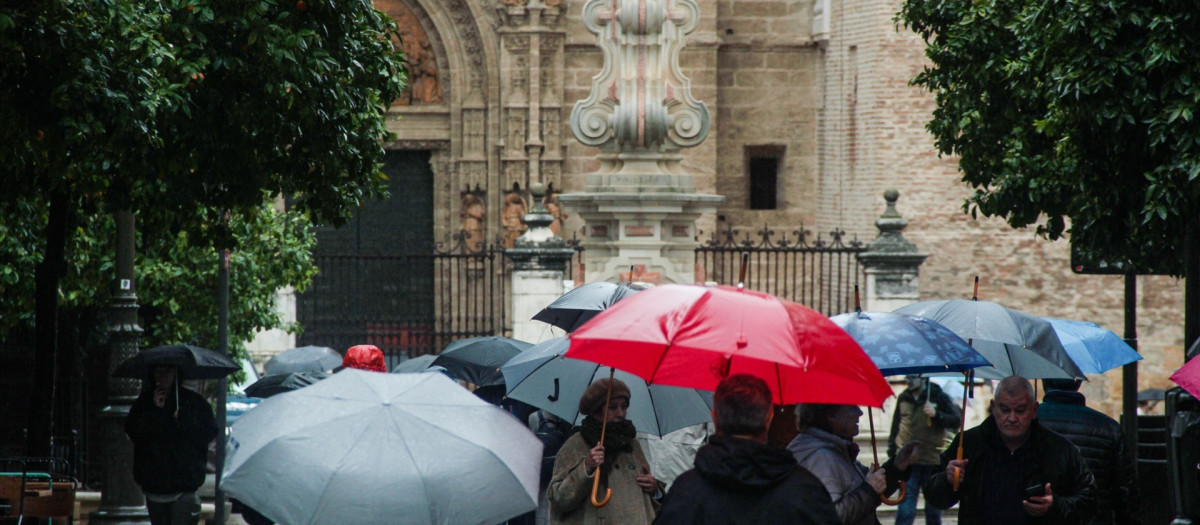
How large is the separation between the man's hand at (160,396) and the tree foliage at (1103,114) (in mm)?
5990

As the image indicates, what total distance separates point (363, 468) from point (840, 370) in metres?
1.83

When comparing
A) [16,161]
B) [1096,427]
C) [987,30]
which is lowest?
[1096,427]

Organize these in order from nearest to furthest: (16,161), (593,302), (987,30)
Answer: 1. (16,161)
2. (593,302)
3. (987,30)

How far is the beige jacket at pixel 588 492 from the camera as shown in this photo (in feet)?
21.1

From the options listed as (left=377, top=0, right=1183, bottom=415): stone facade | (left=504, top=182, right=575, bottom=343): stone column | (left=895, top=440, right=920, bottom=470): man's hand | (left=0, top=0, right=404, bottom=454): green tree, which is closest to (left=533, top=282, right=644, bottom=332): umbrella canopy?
(left=0, top=0, right=404, bottom=454): green tree

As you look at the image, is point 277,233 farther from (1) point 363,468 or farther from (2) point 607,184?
(1) point 363,468

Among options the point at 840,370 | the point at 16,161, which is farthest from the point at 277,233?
the point at 840,370

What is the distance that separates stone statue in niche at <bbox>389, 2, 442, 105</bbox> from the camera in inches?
1023

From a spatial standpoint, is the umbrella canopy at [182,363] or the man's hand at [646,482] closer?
the man's hand at [646,482]

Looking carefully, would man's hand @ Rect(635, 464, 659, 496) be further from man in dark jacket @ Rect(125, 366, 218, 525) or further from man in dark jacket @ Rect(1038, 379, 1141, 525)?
man in dark jacket @ Rect(125, 366, 218, 525)

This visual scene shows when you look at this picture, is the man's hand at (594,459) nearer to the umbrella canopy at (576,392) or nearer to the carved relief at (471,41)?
the umbrella canopy at (576,392)

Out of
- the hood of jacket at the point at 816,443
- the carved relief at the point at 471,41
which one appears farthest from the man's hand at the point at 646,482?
the carved relief at the point at 471,41

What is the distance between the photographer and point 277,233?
16.6m

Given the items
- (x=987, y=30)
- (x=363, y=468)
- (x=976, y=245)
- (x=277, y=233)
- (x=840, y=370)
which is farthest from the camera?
(x=976, y=245)
